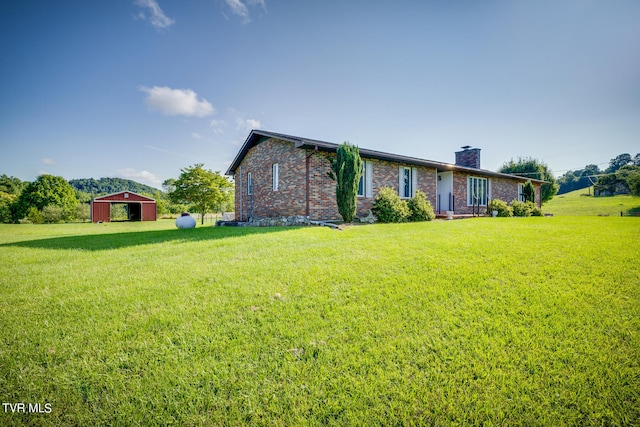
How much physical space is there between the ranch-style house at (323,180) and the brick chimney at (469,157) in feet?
0.23

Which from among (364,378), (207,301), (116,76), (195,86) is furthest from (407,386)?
(116,76)

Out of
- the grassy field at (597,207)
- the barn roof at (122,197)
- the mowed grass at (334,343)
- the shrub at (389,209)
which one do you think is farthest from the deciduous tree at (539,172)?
the barn roof at (122,197)

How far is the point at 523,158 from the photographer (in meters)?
35.4

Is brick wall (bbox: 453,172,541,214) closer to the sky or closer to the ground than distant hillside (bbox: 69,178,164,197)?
closer to the ground

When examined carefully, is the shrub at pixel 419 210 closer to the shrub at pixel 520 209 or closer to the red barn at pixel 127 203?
the shrub at pixel 520 209

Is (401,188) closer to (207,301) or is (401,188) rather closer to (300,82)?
(300,82)

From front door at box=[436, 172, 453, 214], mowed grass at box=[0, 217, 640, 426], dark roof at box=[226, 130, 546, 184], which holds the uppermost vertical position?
dark roof at box=[226, 130, 546, 184]

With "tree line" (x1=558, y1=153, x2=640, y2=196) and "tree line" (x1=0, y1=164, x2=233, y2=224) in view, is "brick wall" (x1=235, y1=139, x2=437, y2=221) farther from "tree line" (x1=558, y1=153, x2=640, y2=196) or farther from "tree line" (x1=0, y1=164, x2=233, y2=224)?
"tree line" (x1=558, y1=153, x2=640, y2=196)

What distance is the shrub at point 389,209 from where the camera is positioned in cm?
1037

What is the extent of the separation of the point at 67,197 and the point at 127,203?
57.2ft

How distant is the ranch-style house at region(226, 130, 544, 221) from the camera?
10.8m

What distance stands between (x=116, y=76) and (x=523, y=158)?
45.6 m

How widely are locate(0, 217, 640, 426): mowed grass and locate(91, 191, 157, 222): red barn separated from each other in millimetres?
30216

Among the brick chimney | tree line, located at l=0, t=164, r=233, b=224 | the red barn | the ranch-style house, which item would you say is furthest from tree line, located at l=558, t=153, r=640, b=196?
the red barn
